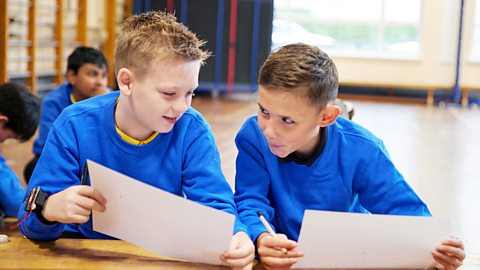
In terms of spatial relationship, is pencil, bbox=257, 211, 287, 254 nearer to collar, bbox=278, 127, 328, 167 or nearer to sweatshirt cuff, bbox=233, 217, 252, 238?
sweatshirt cuff, bbox=233, 217, 252, 238

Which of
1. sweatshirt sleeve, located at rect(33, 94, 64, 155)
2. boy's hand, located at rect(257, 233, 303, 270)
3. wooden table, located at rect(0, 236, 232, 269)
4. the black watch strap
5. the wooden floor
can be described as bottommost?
the wooden floor

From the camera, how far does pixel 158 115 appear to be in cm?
131

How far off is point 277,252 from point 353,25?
974 centimetres

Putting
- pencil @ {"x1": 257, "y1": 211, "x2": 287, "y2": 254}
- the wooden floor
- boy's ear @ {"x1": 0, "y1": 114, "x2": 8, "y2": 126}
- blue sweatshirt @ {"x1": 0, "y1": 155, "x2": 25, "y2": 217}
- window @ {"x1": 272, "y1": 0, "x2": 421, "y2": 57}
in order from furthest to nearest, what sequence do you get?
window @ {"x1": 272, "y1": 0, "x2": 421, "y2": 57}
the wooden floor
boy's ear @ {"x1": 0, "y1": 114, "x2": 8, "y2": 126}
blue sweatshirt @ {"x1": 0, "y1": 155, "x2": 25, "y2": 217}
pencil @ {"x1": 257, "y1": 211, "x2": 287, "y2": 254}

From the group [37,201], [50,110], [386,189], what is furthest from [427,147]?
[37,201]

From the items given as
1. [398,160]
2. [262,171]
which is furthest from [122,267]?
[398,160]

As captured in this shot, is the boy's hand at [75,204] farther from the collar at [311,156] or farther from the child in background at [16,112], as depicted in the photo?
the child in background at [16,112]

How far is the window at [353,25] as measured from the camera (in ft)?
33.6

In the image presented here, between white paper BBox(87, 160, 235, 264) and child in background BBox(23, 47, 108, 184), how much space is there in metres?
2.27

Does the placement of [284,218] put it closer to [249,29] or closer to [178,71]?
[178,71]

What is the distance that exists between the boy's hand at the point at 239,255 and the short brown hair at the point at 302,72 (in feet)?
1.16

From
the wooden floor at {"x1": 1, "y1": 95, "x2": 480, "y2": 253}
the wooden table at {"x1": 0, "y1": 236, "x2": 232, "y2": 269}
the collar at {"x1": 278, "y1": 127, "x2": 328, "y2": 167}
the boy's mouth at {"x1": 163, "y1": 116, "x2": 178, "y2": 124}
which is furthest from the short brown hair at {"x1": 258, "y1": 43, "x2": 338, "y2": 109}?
the wooden floor at {"x1": 1, "y1": 95, "x2": 480, "y2": 253}

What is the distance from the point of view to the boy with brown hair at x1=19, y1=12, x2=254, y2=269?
1.30 m

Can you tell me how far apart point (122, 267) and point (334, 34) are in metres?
9.89
